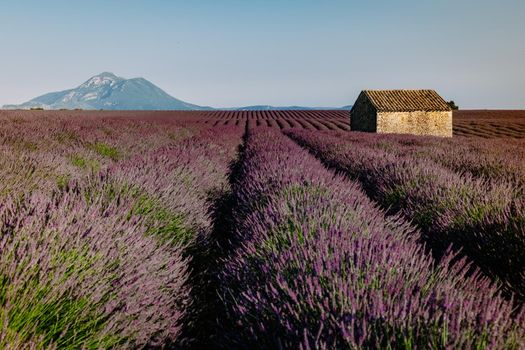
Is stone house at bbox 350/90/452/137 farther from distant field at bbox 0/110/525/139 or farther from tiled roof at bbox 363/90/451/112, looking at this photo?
distant field at bbox 0/110/525/139

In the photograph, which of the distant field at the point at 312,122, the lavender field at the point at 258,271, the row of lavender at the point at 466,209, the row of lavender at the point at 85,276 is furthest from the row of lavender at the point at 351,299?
the distant field at the point at 312,122

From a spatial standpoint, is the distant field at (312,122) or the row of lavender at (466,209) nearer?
the row of lavender at (466,209)

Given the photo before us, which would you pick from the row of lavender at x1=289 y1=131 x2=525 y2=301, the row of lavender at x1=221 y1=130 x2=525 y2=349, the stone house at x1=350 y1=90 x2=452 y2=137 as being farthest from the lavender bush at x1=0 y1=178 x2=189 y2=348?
the stone house at x1=350 y1=90 x2=452 y2=137

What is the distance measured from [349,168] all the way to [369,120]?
742 inches

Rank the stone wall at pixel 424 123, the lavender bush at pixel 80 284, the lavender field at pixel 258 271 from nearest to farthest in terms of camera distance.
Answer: the lavender field at pixel 258 271, the lavender bush at pixel 80 284, the stone wall at pixel 424 123

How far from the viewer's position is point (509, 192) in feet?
13.7

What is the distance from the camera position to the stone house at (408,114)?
23.5 m

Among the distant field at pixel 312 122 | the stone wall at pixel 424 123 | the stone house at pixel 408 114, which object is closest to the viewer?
the stone house at pixel 408 114

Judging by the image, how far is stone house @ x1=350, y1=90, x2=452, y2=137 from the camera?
77.1 ft

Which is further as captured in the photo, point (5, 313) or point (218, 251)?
point (218, 251)

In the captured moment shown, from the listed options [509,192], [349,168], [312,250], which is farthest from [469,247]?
[349,168]

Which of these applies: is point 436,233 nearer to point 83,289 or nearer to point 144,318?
point 144,318

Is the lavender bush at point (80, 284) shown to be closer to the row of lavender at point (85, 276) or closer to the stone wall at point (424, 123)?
the row of lavender at point (85, 276)

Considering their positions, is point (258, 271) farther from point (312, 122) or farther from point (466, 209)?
point (312, 122)
